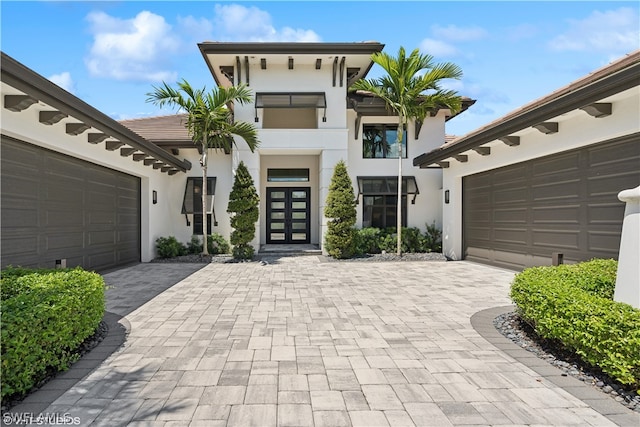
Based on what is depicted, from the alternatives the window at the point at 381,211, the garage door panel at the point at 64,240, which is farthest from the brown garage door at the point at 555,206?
the garage door panel at the point at 64,240

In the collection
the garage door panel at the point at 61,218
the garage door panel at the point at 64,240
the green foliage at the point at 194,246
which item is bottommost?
the green foliage at the point at 194,246

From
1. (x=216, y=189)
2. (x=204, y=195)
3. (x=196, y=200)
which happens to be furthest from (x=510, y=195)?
(x=196, y=200)

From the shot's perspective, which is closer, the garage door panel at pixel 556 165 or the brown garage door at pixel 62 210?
the brown garage door at pixel 62 210

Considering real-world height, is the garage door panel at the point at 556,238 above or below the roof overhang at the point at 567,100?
below

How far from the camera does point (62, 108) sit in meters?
5.91

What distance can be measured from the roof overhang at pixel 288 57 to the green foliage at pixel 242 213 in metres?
3.93

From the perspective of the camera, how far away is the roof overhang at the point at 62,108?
4.71 metres

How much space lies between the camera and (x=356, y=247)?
12688 millimetres

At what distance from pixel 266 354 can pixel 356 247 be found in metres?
8.96

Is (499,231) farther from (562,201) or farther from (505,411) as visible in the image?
(505,411)

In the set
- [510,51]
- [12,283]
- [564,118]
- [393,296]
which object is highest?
[510,51]

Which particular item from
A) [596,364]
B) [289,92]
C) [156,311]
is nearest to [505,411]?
[596,364]

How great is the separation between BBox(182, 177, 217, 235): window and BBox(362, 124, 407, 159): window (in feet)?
20.2

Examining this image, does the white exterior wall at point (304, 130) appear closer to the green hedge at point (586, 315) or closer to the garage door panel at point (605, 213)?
the garage door panel at point (605, 213)
